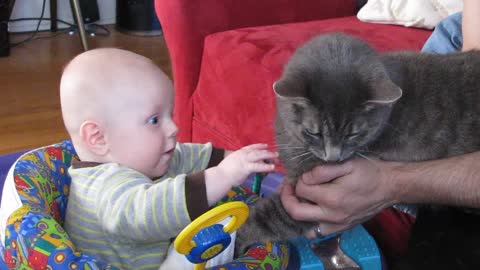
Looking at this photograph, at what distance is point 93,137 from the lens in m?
0.99

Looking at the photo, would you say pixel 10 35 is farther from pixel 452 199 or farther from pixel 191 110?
pixel 452 199

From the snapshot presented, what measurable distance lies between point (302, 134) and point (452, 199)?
27 centimetres

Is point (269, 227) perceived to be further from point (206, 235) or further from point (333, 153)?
point (206, 235)

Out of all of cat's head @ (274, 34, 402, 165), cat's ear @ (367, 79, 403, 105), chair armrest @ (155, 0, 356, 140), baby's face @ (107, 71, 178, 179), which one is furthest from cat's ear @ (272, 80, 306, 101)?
chair armrest @ (155, 0, 356, 140)

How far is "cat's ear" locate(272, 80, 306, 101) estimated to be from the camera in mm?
874

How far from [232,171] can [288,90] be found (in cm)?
16

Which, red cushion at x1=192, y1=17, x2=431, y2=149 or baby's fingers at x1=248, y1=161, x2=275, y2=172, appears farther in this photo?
red cushion at x1=192, y1=17, x2=431, y2=149

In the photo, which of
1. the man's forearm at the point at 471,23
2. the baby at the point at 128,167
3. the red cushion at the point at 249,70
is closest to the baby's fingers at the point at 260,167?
the baby at the point at 128,167

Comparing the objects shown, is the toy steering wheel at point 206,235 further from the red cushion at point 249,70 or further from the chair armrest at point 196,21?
the chair armrest at point 196,21

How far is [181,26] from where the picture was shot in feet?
5.32

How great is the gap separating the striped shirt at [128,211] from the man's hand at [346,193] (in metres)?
0.22

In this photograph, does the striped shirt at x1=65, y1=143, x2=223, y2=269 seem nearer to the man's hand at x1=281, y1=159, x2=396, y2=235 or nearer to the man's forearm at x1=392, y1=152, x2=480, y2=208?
the man's hand at x1=281, y1=159, x2=396, y2=235

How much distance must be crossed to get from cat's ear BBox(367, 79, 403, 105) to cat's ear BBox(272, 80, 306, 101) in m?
0.11

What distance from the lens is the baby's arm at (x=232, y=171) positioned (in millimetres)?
913
